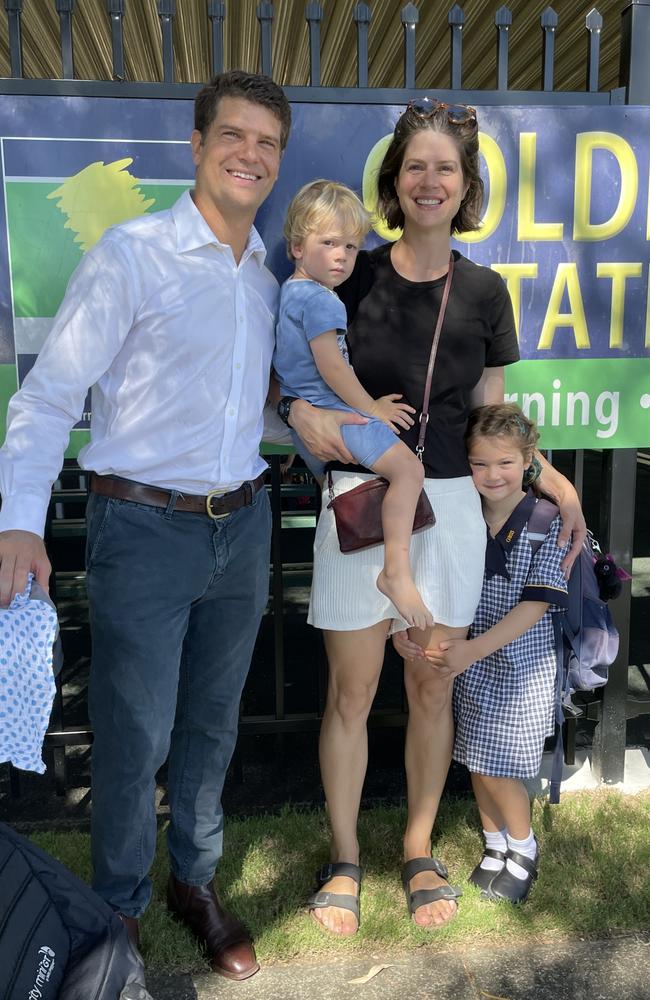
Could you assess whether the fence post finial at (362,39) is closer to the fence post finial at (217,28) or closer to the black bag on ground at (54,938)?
the fence post finial at (217,28)

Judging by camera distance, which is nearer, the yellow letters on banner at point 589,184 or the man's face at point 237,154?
the man's face at point 237,154

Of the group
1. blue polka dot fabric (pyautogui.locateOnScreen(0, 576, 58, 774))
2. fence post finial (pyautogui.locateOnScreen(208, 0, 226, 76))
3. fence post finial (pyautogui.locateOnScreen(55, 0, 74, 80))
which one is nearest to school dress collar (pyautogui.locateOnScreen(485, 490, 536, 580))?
blue polka dot fabric (pyautogui.locateOnScreen(0, 576, 58, 774))

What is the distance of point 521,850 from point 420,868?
0.33 meters

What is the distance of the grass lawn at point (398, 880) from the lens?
2512mm

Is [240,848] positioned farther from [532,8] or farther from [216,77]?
[532,8]

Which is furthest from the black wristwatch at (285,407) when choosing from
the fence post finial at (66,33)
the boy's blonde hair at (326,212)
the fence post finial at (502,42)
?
the fence post finial at (502,42)

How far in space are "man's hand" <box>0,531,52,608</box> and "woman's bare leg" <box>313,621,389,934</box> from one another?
976 millimetres

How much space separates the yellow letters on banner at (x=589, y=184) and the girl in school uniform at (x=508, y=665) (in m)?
0.83

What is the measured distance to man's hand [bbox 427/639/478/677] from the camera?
2492mm

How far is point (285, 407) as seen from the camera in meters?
2.40

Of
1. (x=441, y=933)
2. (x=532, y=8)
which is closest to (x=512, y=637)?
(x=441, y=933)

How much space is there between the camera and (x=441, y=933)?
253 cm

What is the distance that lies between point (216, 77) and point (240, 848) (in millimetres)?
2374

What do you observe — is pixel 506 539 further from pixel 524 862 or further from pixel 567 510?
pixel 524 862
